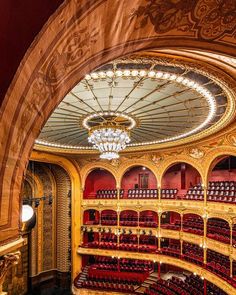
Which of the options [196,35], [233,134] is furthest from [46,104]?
[233,134]

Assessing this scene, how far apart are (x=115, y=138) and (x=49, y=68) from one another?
7.38 m

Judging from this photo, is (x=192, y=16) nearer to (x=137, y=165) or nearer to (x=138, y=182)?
(x=137, y=165)

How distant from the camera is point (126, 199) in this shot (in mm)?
17688

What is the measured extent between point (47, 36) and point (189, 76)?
5.15 meters

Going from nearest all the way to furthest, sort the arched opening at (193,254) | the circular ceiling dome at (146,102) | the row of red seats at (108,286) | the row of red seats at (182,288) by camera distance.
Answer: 1. the circular ceiling dome at (146,102)
2. the row of red seats at (182,288)
3. the arched opening at (193,254)
4. the row of red seats at (108,286)

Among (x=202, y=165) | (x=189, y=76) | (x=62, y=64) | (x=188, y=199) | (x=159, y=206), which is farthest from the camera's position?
(x=159, y=206)

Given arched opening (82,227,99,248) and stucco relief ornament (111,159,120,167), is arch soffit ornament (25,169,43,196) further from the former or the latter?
stucco relief ornament (111,159,120,167)

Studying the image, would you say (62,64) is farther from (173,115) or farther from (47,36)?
(173,115)

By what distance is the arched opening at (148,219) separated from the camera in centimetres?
1731

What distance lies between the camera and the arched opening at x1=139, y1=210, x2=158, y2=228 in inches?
682

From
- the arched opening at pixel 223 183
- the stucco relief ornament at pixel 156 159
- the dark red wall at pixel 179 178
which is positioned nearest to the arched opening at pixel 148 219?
the dark red wall at pixel 179 178

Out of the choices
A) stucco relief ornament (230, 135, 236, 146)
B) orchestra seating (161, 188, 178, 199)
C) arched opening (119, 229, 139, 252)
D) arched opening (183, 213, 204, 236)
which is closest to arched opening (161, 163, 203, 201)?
orchestra seating (161, 188, 178, 199)

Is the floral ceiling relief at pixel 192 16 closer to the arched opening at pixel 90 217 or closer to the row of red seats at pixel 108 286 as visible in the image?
the row of red seats at pixel 108 286

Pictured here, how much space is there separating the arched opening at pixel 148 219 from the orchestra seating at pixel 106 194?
7.95 feet
